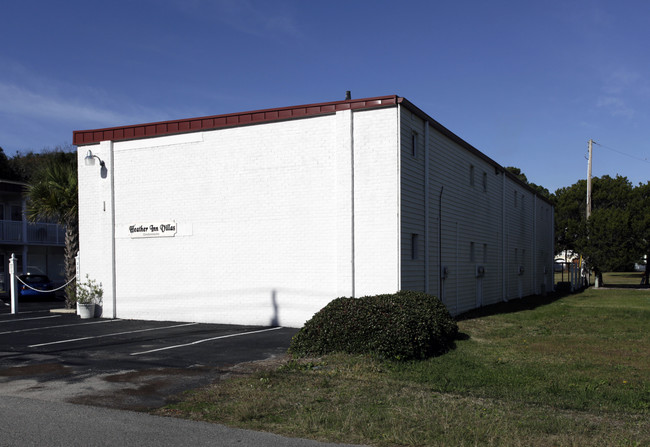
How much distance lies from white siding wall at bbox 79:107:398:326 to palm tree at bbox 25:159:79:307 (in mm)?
1227

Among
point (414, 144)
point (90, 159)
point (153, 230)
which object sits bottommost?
point (153, 230)

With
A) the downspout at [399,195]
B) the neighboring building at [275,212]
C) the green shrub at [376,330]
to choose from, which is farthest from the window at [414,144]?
the green shrub at [376,330]

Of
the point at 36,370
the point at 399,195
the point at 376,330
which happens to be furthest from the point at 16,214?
the point at 376,330

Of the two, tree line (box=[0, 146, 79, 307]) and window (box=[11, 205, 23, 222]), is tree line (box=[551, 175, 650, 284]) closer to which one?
tree line (box=[0, 146, 79, 307])

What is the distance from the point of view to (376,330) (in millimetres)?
10266

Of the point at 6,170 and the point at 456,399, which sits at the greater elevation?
the point at 6,170

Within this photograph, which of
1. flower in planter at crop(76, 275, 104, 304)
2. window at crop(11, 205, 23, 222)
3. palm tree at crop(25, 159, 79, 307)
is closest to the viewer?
flower in planter at crop(76, 275, 104, 304)

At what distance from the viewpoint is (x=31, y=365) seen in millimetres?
10141

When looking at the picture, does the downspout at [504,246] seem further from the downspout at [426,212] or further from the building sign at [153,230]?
the building sign at [153,230]

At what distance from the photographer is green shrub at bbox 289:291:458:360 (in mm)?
10039

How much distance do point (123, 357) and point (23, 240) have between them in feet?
83.8

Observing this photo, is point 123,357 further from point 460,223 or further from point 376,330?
point 460,223

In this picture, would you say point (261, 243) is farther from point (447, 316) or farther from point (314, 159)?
point (447, 316)

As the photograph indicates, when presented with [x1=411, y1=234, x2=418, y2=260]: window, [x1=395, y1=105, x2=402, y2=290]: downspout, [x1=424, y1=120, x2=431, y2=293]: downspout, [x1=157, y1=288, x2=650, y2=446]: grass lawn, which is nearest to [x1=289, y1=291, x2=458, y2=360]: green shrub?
[x1=157, y1=288, x2=650, y2=446]: grass lawn
